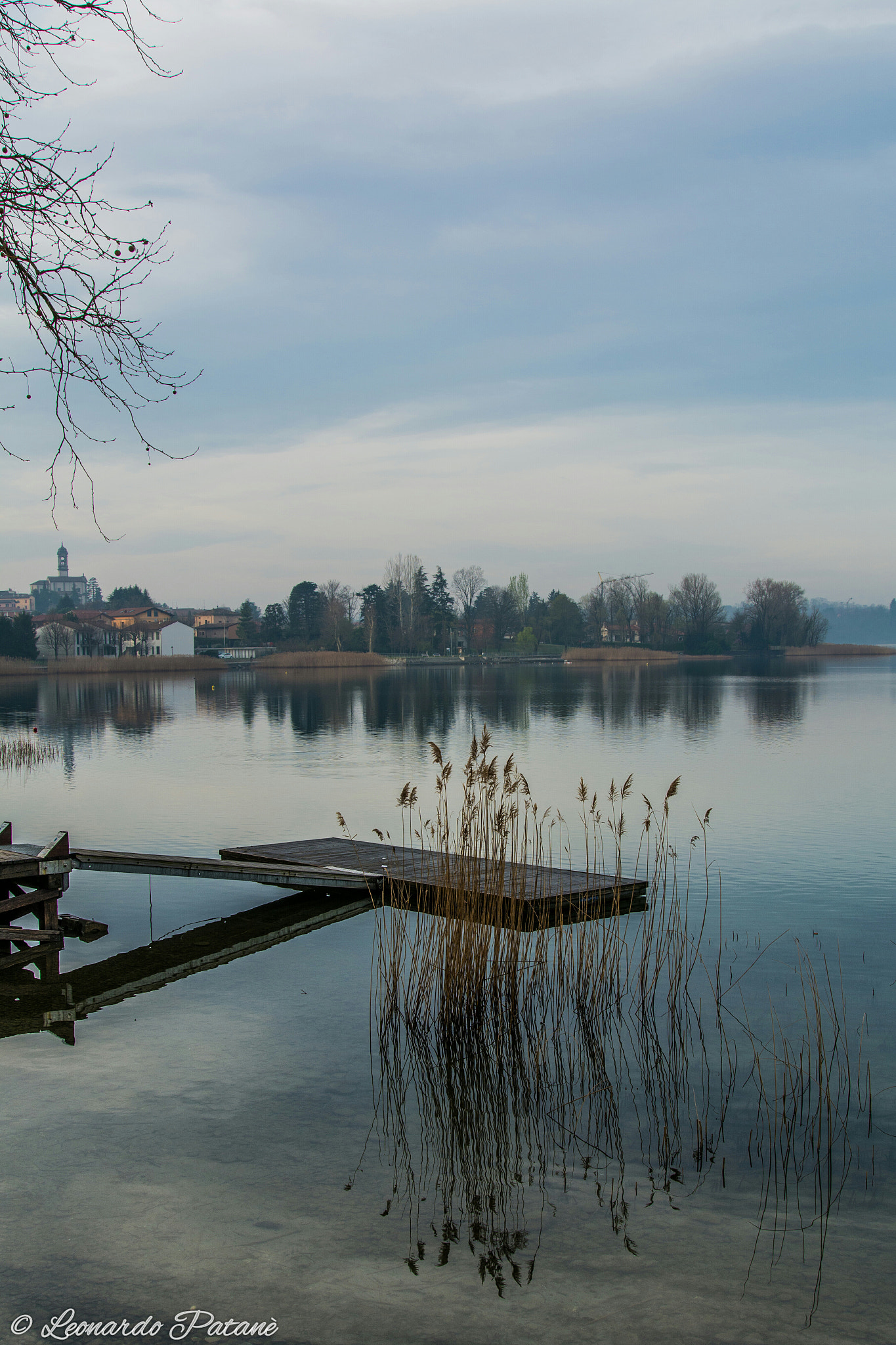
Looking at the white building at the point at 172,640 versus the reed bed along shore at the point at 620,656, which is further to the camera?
the white building at the point at 172,640

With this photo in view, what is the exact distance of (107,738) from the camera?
30406 millimetres

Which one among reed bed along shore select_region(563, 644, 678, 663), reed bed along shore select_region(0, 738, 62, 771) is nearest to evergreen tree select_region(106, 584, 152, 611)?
reed bed along shore select_region(563, 644, 678, 663)

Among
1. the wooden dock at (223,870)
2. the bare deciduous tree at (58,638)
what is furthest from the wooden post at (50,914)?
the bare deciduous tree at (58,638)

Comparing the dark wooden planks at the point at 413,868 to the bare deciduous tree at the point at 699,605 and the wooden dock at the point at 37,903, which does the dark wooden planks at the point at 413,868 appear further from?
the bare deciduous tree at the point at 699,605

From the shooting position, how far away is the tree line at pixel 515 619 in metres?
122

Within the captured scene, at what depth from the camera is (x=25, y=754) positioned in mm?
24859

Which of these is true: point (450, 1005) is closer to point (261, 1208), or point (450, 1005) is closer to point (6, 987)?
point (261, 1208)

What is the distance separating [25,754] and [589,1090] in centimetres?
2180

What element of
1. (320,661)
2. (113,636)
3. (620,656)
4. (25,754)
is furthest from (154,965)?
(113,636)

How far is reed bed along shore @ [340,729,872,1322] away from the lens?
4.68 meters

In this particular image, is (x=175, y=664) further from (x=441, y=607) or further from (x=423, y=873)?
(x=423, y=873)

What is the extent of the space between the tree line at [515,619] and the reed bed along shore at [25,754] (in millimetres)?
90513

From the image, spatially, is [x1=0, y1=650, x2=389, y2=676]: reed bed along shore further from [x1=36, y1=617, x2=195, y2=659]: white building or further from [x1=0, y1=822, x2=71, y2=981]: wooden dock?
[x1=0, y1=822, x2=71, y2=981]: wooden dock

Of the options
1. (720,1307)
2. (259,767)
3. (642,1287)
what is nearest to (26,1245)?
(642,1287)
